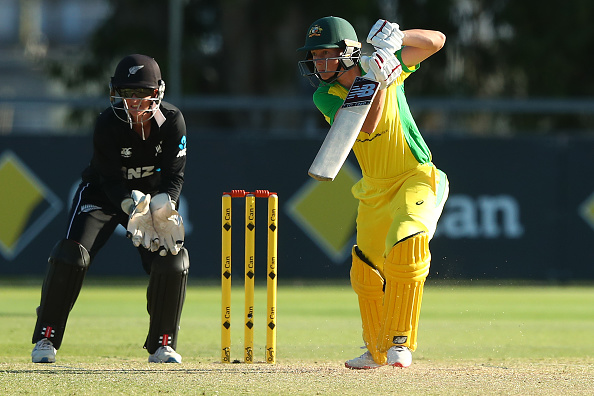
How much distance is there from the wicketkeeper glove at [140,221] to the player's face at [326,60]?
4.06 feet

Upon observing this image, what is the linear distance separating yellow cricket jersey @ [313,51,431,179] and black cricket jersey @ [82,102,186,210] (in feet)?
2.98

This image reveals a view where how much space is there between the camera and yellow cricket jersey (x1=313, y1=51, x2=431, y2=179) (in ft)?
19.0

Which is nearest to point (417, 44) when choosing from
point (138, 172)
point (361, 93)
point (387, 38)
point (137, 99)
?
point (387, 38)

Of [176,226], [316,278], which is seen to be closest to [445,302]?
[316,278]

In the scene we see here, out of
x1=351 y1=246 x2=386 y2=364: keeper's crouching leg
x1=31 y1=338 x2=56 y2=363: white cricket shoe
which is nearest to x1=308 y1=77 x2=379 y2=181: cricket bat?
x1=351 y1=246 x2=386 y2=364: keeper's crouching leg

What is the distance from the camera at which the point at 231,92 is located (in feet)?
60.8

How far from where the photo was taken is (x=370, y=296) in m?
5.98

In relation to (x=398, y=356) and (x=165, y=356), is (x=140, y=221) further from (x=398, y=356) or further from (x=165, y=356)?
(x=398, y=356)

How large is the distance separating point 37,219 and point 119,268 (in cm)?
113

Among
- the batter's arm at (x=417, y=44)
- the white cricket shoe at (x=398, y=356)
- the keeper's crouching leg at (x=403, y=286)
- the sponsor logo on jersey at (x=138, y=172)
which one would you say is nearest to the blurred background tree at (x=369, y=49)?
the sponsor logo on jersey at (x=138, y=172)

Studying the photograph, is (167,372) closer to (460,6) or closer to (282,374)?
(282,374)

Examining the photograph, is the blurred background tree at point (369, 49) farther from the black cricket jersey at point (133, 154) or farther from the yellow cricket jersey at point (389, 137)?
the yellow cricket jersey at point (389, 137)

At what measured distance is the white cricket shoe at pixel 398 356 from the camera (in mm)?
5617

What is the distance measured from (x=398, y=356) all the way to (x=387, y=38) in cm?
171
